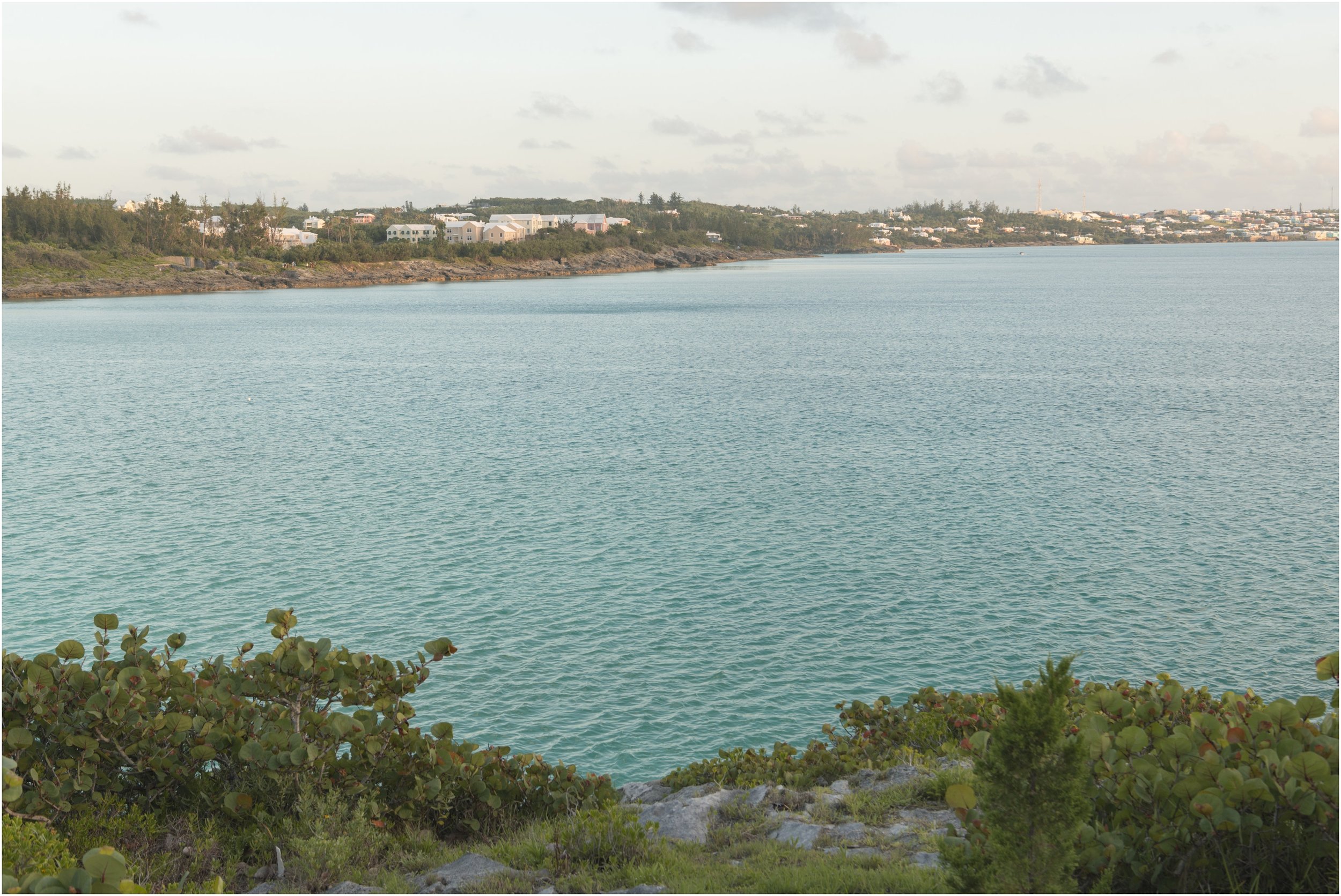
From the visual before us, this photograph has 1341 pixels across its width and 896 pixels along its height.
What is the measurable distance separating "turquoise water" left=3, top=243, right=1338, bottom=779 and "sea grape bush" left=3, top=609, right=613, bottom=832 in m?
5.26

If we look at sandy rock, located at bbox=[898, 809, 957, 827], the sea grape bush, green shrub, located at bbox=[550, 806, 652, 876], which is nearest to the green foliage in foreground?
sandy rock, located at bbox=[898, 809, 957, 827]

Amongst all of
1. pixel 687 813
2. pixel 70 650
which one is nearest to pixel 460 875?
pixel 687 813

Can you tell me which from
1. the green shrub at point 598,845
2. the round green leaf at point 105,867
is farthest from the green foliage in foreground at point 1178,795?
the round green leaf at point 105,867

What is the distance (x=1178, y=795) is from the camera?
809cm

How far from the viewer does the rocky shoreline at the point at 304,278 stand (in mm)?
131125

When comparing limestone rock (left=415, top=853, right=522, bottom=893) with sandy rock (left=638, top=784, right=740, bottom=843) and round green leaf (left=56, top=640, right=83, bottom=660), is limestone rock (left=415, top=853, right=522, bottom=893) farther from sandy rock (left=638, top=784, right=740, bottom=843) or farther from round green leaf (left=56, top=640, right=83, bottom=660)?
round green leaf (left=56, top=640, right=83, bottom=660)

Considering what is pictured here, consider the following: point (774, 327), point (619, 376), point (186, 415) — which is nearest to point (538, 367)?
point (619, 376)

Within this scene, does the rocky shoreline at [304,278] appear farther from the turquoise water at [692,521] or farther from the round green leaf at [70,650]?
the round green leaf at [70,650]

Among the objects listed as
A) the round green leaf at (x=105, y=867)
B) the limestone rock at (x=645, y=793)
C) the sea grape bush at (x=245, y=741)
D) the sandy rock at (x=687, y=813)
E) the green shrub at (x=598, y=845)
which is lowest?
the limestone rock at (x=645, y=793)

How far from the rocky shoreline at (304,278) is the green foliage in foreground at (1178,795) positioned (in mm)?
141531

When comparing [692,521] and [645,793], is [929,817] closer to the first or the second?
[645,793]

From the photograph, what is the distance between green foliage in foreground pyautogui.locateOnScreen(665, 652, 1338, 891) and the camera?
6969 millimetres

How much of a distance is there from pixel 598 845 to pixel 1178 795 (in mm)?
5166

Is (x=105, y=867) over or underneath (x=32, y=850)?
over
